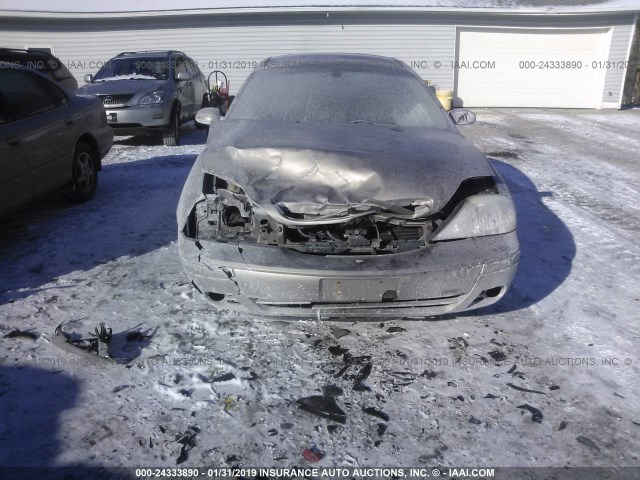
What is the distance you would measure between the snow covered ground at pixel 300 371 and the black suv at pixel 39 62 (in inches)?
225

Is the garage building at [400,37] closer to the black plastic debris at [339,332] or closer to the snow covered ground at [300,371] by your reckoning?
the snow covered ground at [300,371]

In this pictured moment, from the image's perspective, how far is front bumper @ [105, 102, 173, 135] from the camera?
324 inches

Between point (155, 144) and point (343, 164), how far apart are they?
7153 mm

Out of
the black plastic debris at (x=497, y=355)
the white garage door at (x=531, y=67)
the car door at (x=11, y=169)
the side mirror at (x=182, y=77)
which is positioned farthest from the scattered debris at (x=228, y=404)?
the white garage door at (x=531, y=67)

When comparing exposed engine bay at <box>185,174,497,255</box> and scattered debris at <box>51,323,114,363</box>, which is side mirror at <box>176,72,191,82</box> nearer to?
exposed engine bay at <box>185,174,497,255</box>

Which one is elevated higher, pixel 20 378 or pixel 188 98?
pixel 188 98

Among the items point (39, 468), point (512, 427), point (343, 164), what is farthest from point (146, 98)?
point (512, 427)

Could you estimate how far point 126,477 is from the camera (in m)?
2.09

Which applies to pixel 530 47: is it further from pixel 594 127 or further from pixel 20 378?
pixel 20 378

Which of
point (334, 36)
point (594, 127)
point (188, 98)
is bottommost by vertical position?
point (594, 127)

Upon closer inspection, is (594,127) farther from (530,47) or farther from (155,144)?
(155,144)

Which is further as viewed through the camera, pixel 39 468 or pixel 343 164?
pixel 343 164

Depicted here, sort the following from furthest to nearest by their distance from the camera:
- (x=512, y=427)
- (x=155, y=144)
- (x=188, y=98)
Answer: (x=188, y=98) → (x=155, y=144) → (x=512, y=427)

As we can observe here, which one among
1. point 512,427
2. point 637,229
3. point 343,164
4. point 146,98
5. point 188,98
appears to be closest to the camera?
point 512,427
